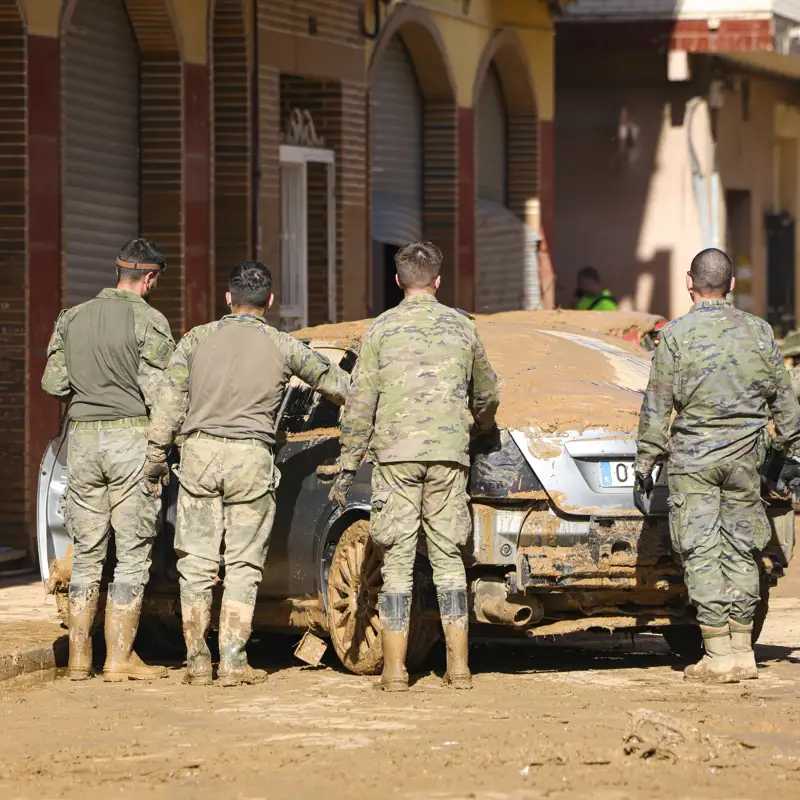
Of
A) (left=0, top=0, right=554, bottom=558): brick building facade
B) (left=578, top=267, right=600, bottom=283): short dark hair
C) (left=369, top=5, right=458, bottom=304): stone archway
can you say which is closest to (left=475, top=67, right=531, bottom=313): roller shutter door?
(left=0, top=0, right=554, bottom=558): brick building facade

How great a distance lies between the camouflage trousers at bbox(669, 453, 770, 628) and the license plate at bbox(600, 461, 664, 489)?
0.20 metres

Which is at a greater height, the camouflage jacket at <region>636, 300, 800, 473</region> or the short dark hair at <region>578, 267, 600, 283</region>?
the short dark hair at <region>578, 267, 600, 283</region>

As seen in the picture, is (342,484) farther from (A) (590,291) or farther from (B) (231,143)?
(A) (590,291)

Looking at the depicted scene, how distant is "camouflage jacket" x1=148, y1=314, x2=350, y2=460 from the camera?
9.05 m

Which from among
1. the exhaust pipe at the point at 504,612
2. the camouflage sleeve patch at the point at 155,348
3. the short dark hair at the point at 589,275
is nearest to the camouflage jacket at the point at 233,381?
the camouflage sleeve patch at the point at 155,348

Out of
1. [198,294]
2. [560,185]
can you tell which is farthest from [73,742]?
[560,185]

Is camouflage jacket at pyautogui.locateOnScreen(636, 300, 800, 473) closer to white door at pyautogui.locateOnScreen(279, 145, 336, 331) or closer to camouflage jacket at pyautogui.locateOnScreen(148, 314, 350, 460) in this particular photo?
camouflage jacket at pyautogui.locateOnScreen(148, 314, 350, 460)

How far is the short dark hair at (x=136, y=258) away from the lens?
9438 mm

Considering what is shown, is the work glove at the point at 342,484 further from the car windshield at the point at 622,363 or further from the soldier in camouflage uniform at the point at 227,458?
the car windshield at the point at 622,363

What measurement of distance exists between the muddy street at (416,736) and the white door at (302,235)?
8.00 m

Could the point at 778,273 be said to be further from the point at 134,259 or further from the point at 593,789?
the point at 593,789

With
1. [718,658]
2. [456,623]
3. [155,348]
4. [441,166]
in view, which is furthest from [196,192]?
[718,658]

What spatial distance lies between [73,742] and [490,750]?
1.50 meters

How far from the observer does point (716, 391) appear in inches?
356
